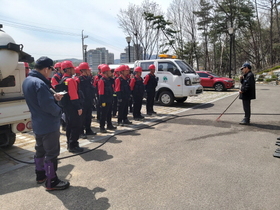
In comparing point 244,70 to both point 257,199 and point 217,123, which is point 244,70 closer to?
point 217,123

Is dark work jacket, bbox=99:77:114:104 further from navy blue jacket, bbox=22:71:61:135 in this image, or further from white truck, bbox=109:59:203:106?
white truck, bbox=109:59:203:106

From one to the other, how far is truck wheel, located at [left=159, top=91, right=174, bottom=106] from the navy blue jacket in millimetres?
8131

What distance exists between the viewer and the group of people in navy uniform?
4.86 meters

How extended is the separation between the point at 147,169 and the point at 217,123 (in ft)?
13.7

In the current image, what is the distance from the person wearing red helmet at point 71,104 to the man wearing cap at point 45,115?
1.30 metres

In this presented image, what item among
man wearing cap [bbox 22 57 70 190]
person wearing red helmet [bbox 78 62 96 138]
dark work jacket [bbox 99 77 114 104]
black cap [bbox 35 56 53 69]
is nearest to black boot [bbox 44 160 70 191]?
man wearing cap [bbox 22 57 70 190]

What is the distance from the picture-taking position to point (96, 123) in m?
8.32

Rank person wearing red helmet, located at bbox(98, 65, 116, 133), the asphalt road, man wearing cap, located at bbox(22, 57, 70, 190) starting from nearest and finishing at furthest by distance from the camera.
Result: the asphalt road
man wearing cap, located at bbox(22, 57, 70, 190)
person wearing red helmet, located at bbox(98, 65, 116, 133)

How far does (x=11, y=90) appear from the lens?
475cm

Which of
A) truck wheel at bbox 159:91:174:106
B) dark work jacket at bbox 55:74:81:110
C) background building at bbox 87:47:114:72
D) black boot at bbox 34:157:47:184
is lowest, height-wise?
black boot at bbox 34:157:47:184

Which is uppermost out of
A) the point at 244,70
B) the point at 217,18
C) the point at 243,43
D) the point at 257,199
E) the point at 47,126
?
the point at 217,18

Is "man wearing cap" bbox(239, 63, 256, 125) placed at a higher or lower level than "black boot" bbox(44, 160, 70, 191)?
higher

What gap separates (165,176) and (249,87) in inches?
187

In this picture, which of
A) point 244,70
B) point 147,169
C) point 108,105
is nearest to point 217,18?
point 244,70
